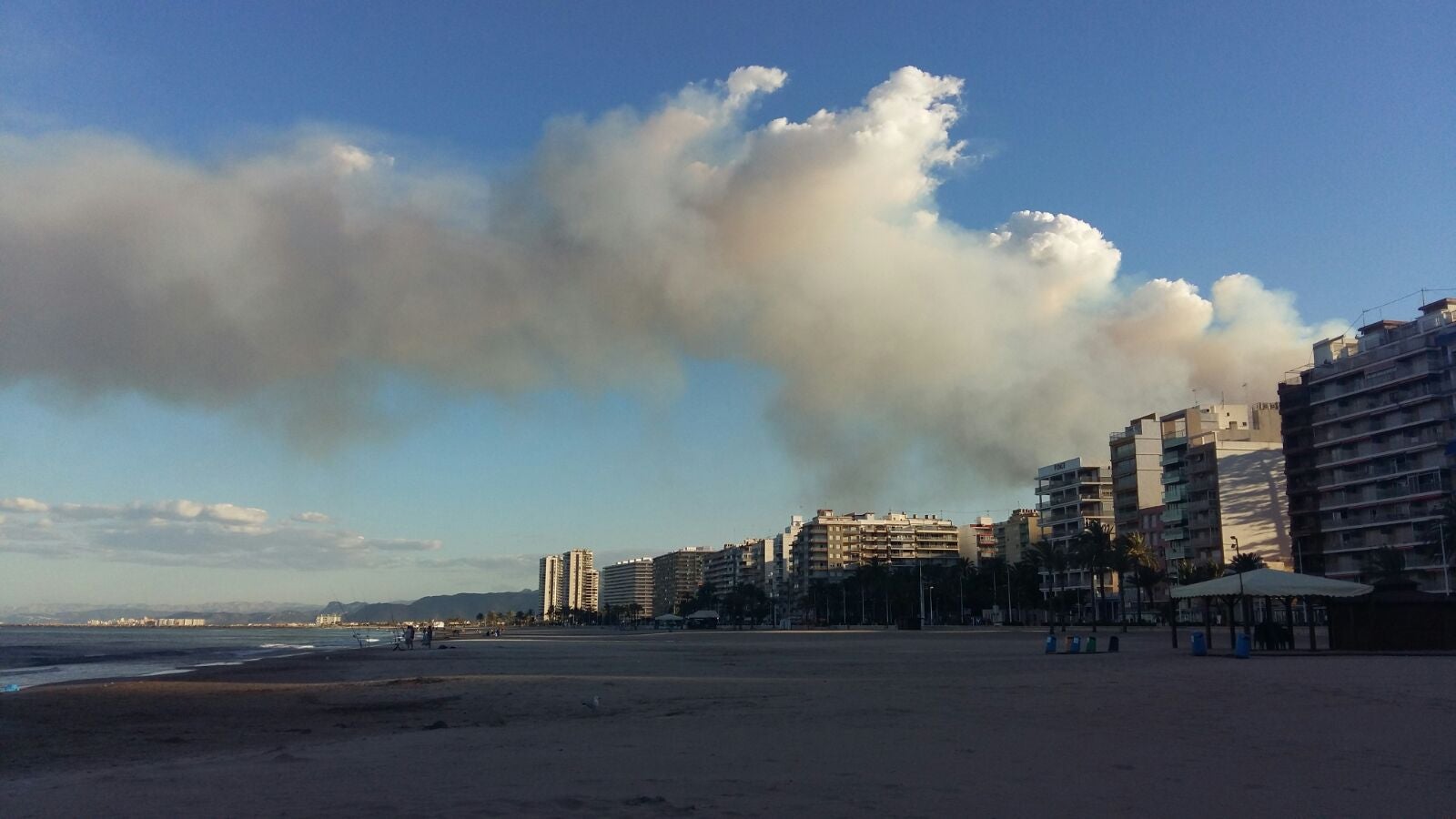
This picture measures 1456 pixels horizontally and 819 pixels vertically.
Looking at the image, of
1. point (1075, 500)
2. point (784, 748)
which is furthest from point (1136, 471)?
point (784, 748)

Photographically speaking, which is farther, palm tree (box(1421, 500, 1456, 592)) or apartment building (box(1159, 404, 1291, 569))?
apartment building (box(1159, 404, 1291, 569))

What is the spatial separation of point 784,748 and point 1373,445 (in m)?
99.5

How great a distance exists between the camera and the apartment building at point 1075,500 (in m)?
133

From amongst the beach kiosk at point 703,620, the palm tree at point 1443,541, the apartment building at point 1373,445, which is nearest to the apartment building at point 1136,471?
the apartment building at point 1373,445

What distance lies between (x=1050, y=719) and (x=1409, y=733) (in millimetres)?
4461

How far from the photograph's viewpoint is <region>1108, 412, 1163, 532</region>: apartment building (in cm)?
12462

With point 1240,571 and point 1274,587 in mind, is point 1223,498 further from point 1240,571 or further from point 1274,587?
point 1274,587

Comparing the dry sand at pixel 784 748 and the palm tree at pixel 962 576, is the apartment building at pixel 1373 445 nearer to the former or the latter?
the palm tree at pixel 962 576

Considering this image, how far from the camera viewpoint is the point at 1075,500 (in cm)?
13388

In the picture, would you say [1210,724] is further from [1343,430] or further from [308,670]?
[1343,430]

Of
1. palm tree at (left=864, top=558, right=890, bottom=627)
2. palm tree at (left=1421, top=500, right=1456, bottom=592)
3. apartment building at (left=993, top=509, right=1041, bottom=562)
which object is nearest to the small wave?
palm tree at (left=1421, top=500, right=1456, bottom=592)

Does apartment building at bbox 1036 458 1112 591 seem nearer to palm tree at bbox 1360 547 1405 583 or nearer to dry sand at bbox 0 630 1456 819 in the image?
palm tree at bbox 1360 547 1405 583

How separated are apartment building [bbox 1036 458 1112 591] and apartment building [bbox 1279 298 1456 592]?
109ft

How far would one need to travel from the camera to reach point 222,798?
30.6 feet
